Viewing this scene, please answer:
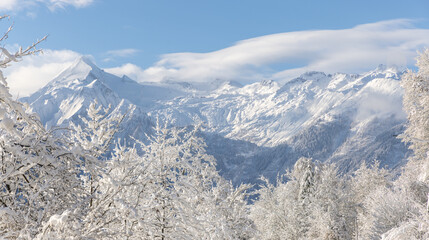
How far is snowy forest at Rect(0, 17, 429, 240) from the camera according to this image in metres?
4.68

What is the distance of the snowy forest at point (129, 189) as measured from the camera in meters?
4.68

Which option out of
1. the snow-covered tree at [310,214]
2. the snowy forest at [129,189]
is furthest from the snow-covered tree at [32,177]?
the snow-covered tree at [310,214]

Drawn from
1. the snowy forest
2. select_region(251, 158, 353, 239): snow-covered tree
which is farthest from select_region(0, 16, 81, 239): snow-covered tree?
select_region(251, 158, 353, 239): snow-covered tree

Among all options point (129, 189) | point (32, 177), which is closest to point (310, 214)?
point (129, 189)

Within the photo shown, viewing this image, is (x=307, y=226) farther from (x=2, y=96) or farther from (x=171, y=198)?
(x=2, y=96)

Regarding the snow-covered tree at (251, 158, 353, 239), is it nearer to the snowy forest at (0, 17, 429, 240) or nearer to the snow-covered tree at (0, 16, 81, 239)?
the snowy forest at (0, 17, 429, 240)

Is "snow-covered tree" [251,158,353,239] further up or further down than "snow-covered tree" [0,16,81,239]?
→ further down

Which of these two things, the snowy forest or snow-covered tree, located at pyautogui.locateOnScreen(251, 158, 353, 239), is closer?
the snowy forest

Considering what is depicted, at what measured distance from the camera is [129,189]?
7375 millimetres

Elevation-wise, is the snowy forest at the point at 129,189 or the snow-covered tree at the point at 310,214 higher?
the snowy forest at the point at 129,189

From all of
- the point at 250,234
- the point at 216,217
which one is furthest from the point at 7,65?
the point at 250,234

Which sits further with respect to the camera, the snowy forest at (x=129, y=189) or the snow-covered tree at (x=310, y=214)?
the snow-covered tree at (x=310, y=214)

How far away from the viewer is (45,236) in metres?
4.05

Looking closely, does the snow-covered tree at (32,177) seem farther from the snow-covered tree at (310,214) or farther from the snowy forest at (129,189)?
the snow-covered tree at (310,214)
